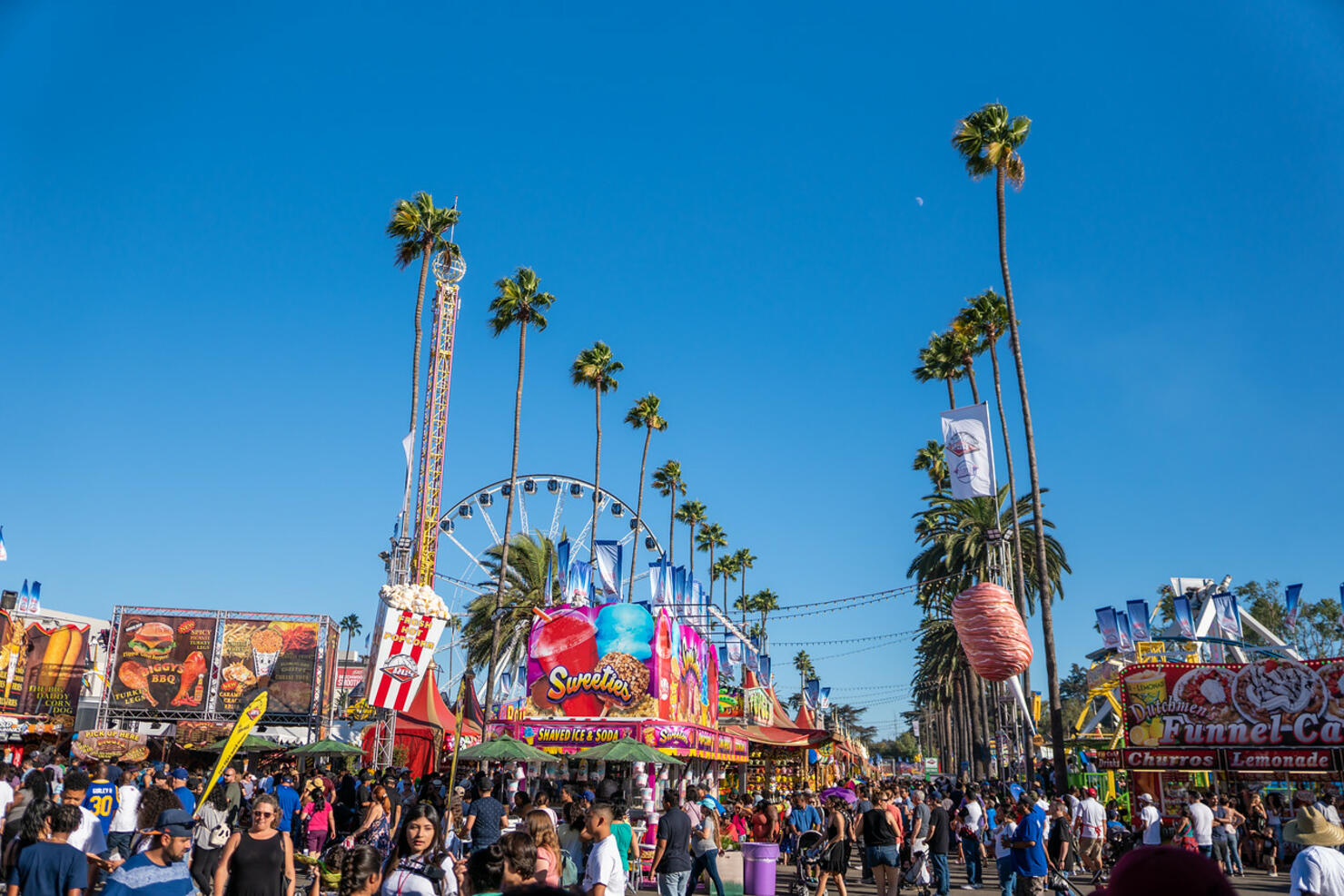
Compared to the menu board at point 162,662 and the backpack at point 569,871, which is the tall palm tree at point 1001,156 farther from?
the menu board at point 162,662

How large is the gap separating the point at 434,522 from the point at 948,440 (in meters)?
22.7

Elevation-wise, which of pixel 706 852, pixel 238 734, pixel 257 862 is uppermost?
pixel 238 734

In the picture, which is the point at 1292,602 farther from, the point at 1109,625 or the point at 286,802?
the point at 286,802

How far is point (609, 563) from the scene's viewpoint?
3262 centimetres

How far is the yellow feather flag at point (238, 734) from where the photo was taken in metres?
9.86

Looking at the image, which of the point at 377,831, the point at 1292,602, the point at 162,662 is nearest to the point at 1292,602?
the point at 1292,602

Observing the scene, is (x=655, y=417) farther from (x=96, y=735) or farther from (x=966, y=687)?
(x=96, y=735)

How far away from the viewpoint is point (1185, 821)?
647 inches

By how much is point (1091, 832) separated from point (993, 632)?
4059 millimetres

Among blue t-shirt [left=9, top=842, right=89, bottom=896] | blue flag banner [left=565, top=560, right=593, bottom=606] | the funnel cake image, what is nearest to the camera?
blue t-shirt [left=9, top=842, right=89, bottom=896]

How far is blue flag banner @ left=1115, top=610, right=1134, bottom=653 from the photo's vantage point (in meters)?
35.1

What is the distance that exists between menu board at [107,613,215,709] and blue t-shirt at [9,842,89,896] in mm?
Result: 38030

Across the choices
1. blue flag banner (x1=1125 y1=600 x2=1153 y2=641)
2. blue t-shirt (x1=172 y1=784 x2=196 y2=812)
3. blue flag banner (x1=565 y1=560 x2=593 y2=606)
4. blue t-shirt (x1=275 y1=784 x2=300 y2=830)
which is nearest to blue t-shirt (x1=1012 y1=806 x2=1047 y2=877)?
blue t-shirt (x1=172 y1=784 x2=196 y2=812)

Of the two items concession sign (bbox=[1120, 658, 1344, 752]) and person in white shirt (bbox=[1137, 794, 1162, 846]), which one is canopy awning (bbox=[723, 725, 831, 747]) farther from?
person in white shirt (bbox=[1137, 794, 1162, 846])
